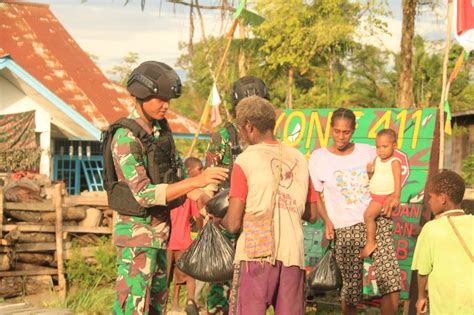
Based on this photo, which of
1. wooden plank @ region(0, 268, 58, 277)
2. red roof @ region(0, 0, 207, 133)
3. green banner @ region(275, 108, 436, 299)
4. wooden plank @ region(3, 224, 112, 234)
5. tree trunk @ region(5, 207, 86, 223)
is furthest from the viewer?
red roof @ region(0, 0, 207, 133)

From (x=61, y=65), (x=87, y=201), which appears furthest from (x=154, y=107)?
(x=61, y=65)

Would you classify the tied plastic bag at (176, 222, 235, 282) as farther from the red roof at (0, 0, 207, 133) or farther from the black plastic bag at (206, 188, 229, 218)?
the red roof at (0, 0, 207, 133)

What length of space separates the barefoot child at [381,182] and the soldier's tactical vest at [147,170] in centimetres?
249

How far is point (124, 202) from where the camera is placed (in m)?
5.67

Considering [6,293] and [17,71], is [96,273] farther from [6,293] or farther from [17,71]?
[17,71]

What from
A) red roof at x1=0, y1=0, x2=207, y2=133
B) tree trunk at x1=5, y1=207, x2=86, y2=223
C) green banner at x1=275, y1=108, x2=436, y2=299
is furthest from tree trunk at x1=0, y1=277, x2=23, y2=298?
red roof at x1=0, y1=0, x2=207, y2=133

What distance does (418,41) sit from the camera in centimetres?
3991

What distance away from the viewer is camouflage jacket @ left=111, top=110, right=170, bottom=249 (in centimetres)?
558

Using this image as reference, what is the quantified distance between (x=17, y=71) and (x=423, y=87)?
2214 cm

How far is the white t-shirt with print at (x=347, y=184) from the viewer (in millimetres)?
7883

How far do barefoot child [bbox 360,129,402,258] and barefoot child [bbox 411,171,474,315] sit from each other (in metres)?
2.37

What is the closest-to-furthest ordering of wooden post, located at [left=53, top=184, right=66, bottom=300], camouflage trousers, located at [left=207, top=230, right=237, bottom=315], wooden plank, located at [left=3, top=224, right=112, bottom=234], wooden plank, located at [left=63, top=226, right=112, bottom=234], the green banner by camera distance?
camouflage trousers, located at [left=207, top=230, right=237, bottom=315] → the green banner → wooden plank, located at [left=3, top=224, right=112, bottom=234] → wooden post, located at [left=53, top=184, right=66, bottom=300] → wooden plank, located at [left=63, top=226, right=112, bottom=234]

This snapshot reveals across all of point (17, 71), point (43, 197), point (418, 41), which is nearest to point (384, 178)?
point (43, 197)

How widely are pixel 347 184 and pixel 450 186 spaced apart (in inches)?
95.9
